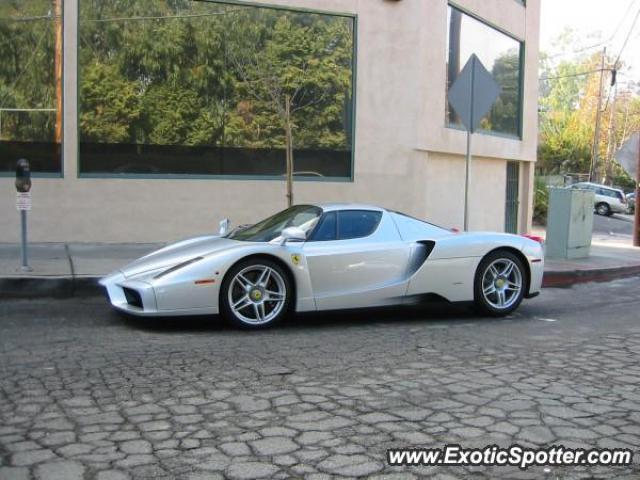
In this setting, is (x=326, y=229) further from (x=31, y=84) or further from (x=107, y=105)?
(x=31, y=84)

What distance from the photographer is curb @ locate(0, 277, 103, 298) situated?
26.4ft

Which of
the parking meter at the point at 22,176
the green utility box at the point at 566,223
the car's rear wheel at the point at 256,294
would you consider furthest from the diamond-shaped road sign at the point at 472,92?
the parking meter at the point at 22,176

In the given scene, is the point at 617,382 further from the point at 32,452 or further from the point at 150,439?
the point at 32,452

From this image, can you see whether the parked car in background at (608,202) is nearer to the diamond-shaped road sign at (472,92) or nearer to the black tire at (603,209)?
the black tire at (603,209)

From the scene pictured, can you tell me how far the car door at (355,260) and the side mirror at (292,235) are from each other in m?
0.14

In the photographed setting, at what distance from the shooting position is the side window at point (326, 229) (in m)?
6.95

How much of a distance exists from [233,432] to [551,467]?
1.57 m

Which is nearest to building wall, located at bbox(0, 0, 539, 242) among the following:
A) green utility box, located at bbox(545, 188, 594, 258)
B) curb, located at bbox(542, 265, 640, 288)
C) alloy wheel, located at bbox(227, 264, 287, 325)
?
green utility box, located at bbox(545, 188, 594, 258)

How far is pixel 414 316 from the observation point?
7.65 meters

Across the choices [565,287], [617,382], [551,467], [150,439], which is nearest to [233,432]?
[150,439]

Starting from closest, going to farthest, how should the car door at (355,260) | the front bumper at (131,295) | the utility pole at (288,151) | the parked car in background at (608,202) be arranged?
the front bumper at (131,295)
the car door at (355,260)
the utility pole at (288,151)
the parked car in background at (608,202)

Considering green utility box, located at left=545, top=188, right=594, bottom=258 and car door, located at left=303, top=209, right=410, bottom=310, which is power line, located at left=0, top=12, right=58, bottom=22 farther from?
green utility box, located at left=545, top=188, right=594, bottom=258

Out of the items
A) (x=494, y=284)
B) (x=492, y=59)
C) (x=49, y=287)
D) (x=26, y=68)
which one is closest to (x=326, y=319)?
(x=494, y=284)

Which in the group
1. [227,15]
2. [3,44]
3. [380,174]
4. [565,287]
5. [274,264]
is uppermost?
[227,15]
